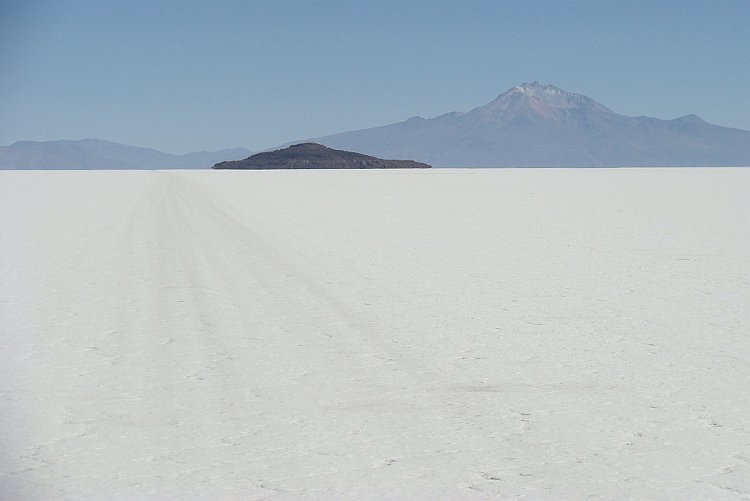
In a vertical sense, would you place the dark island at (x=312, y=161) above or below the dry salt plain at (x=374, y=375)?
above

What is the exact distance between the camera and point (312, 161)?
114062 mm

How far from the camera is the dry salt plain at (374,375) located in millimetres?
2854

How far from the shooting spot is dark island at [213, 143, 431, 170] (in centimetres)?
10775

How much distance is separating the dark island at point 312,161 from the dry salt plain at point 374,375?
96.0 meters

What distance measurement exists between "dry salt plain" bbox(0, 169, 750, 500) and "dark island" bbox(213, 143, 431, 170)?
9597 centimetres

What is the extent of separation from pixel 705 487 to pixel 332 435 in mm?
1510

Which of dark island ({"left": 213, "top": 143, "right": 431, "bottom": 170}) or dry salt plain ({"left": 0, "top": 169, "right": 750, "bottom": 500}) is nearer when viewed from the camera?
dry salt plain ({"left": 0, "top": 169, "right": 750, "bottom": 500})

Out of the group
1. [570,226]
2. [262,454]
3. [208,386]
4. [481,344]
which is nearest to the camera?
[262,454]

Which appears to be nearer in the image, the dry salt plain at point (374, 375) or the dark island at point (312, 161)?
the dry salt plain at point (374, 375)

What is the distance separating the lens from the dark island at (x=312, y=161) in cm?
10775

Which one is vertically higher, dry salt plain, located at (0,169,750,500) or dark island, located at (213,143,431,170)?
dark island, located at (213,143,431,170)

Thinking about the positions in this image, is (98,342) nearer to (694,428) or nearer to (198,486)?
(198,486)

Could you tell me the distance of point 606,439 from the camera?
320 cm

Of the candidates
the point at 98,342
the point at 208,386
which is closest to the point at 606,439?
the point at 208,386
